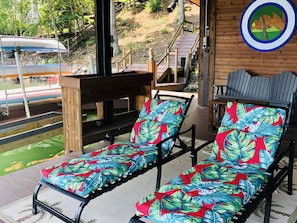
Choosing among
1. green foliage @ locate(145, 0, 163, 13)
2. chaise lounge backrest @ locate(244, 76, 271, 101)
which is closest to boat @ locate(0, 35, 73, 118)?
chaise lounge backrest @ locate(244, 76, 271, 101)

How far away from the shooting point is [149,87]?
201 inches

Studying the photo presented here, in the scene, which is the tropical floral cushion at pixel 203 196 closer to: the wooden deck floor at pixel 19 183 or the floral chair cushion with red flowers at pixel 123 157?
the floral chair cushion with red flowers at pixel 123 157

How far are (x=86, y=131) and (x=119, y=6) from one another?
16367mm

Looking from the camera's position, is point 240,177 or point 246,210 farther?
point 240,177

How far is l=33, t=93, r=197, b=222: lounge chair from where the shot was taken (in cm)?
231

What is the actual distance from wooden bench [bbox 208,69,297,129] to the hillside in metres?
9.51

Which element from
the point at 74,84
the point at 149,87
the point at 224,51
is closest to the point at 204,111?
the point at 224,51

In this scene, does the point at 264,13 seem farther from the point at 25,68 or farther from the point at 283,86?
the point at 25,68

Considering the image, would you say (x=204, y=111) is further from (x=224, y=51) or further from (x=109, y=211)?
(x=109, y=211)

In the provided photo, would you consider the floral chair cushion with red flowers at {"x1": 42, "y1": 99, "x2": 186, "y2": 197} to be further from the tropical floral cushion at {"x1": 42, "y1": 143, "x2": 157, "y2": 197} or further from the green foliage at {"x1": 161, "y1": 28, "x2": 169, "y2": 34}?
the green foliage at {"x1": 161, "y1": 28, "x2": 169, "y2": 34}

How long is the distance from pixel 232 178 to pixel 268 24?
453 centimetres

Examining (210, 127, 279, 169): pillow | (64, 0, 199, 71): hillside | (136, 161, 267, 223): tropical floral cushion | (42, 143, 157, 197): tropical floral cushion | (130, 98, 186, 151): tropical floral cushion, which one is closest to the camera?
(136, 161, 267, 223): tropical floral cushion

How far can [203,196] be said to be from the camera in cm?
204

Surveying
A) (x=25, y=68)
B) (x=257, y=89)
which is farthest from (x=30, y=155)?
(x=257, y=89)
